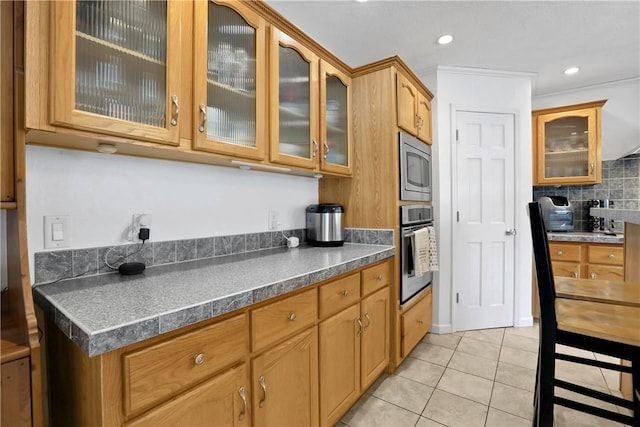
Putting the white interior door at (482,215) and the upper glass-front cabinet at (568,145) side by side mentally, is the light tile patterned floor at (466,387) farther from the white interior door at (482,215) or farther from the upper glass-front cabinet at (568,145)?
the upper glass-front cabinet at (568,145)

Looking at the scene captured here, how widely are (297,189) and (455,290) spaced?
1767mm

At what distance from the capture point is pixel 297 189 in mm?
2125

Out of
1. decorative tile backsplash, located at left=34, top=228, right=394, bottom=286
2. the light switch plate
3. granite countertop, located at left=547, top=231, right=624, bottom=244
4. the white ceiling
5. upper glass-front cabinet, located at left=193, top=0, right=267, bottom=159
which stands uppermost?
A: the white ceiling

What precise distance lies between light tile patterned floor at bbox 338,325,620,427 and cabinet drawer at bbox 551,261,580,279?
72 centimetres

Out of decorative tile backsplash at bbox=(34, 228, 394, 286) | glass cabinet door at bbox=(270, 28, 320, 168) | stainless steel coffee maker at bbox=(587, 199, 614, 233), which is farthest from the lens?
→ stainless steel coffee maker at bbox=(587, 199, 614, 233)

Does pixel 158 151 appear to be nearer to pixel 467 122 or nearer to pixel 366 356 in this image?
pixel 366 356

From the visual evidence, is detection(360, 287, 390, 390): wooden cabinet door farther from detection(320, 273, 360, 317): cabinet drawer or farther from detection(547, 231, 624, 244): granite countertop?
detection(547, 231, 624, 244): granite countertop

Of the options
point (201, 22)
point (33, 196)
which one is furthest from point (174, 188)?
point (201, 22)

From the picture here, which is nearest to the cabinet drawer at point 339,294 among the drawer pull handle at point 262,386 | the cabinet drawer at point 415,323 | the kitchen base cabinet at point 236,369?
the kitchen base cabinet at point 236,369

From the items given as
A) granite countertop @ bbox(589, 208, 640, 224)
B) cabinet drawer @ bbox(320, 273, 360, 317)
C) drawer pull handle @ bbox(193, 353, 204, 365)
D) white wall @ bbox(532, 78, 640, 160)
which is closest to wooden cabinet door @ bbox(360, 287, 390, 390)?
cabinet drawer @ bbox(320, 273, 360, 317)

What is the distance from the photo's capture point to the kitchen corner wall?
1.07m

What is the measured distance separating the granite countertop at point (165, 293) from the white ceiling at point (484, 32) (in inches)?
62.0

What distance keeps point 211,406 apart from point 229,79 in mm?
1300

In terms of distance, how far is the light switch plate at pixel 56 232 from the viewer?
1.06 metres
